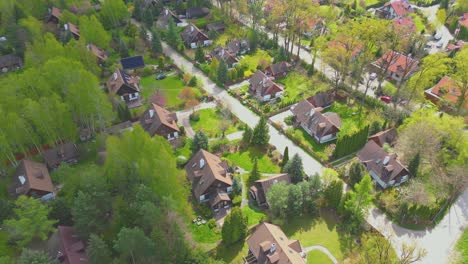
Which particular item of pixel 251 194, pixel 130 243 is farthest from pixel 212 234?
pixel 130 243

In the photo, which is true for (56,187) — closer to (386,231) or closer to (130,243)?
(130,243)

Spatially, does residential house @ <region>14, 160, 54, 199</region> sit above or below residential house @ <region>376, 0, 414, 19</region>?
below

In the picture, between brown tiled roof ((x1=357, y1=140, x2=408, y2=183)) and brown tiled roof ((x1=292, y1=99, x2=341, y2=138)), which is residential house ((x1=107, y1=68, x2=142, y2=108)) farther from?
brown tiled roof ((x1=357, y1=140, x2=408, y2=183))

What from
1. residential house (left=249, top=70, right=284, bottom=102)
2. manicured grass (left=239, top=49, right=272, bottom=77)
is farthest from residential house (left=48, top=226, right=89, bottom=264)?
manicured grass (left=239, top=49, right=272, bottom=77)

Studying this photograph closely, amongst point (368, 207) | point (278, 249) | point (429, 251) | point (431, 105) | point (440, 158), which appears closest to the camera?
point (278, 249)

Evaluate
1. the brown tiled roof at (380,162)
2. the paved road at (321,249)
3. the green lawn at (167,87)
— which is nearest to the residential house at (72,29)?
the green lawn at (167,87)
